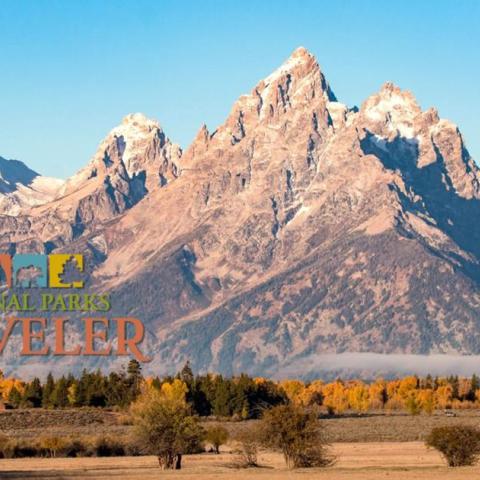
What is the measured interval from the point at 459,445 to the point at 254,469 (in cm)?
1723

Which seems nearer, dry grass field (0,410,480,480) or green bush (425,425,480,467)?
dry grass field (0,410,480,480)

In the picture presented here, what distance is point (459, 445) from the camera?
118 metres

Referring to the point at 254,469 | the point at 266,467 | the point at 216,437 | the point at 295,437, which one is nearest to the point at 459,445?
the point at 295,437

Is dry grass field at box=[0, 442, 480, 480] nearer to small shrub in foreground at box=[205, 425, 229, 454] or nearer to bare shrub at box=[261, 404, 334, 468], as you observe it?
bare shrub at box=[261, 404, 334, 468]

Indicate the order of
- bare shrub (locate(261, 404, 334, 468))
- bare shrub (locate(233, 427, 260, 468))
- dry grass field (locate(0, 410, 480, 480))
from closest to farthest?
dry grass field (locate(0, 410, 480, 480)), bare shrub (locate(261, 404, 334, 468)), bare shrub (locate(233, 427, 260, 468))

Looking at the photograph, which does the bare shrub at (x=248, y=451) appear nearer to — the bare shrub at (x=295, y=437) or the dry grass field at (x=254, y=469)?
the dry grass field at (x=254, y=469)

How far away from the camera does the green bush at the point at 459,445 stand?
4611 inches

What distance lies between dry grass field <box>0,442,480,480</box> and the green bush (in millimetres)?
1452

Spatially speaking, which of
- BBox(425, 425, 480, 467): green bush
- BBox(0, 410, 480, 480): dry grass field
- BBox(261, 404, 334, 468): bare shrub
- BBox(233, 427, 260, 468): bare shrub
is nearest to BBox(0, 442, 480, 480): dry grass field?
BBox(0, 410, 480, 480): dry grass field

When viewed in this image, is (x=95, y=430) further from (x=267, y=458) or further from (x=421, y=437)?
(x=267, y=458)

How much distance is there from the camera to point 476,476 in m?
101

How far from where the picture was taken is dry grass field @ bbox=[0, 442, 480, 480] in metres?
105

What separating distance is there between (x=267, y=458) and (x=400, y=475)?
3333 cm

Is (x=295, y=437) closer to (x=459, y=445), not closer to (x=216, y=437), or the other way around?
(x=459, y=445)
